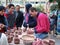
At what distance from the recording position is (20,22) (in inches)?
363

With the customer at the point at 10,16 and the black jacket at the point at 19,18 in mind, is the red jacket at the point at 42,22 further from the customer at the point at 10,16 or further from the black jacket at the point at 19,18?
the black jacket at the point at 19,18

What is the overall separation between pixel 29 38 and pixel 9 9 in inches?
61.9

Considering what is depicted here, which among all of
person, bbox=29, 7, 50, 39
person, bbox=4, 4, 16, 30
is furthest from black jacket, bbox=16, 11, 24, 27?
person, bbox=29, 7, 50, 39

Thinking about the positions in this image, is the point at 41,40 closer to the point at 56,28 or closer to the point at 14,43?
the point at 14,43

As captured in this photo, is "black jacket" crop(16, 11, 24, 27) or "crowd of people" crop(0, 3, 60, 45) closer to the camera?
"crowd of people" crop(0, 3, 60, 45)

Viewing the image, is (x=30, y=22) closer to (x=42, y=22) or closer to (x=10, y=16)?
(x=10, y=16)

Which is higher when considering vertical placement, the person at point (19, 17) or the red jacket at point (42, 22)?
the red jacket at point (42, 22)

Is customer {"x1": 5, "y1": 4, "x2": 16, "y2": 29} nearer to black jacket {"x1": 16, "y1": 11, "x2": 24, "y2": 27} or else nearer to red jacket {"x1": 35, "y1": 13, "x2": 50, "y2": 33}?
black jacket {"x1": 16, "y1": 11, "x2": 24, "y2": 27}

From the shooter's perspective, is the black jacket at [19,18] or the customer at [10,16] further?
the black jacket at [19,18]

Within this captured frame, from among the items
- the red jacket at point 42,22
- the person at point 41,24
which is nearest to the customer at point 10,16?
the person at point 41,24

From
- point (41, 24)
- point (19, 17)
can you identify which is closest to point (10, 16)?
point (19, 17)

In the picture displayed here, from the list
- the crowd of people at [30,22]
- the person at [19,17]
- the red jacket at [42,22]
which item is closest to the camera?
the crowd of people at [30,22]

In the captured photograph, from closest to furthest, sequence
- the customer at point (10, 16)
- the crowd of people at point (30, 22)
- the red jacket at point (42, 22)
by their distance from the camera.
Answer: the crowd of people at point (30, 22) → the red jacket at point (42, 22) → the customer at point (10, 16)

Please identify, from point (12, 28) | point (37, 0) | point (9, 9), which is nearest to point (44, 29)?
point (9, 9)
